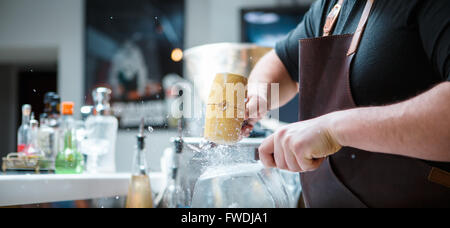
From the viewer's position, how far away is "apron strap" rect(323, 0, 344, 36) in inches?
26.7

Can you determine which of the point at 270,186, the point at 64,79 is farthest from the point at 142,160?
the point at 64,79

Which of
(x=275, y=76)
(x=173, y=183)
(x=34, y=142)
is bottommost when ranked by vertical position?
(x=173, y=183)

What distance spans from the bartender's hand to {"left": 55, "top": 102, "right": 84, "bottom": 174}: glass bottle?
0.70 meters

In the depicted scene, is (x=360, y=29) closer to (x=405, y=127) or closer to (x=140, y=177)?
(x=405, y=127)

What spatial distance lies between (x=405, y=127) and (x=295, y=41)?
42 centimetres

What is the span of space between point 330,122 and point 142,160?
1.94 feet

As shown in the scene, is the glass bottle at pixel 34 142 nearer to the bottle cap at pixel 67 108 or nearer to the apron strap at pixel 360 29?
the bottle cap at pixel 67 108

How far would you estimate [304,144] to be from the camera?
516 mm

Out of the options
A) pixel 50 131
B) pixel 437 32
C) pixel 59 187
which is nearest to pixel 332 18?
pixel 437 32

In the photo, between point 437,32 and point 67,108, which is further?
point 67,108

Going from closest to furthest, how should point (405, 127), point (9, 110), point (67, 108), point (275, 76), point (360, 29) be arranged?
point (405, 127)
point (360, 29)
point (275, 76)
point (67, 108)
point (9, 110)

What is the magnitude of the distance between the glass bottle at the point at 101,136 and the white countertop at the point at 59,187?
6.0 inches

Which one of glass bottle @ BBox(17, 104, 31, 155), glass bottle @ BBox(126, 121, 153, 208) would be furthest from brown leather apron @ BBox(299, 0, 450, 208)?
glass bottle @ BBox(17, 104, 31, 155)

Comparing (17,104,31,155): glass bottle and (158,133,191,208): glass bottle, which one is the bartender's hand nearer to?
(158,133,191,208): glass bottle
